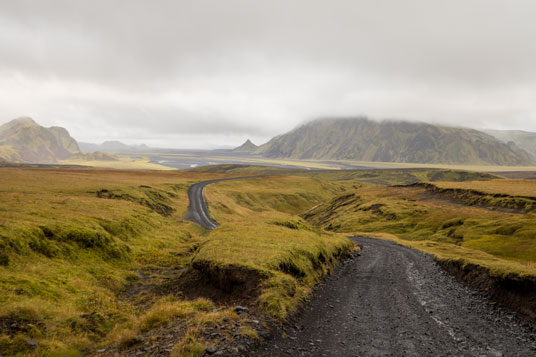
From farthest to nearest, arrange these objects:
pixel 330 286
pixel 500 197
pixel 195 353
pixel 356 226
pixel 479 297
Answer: pixel 356 226 → pixel 500 197 → pixel 330 286 → pixel 479 297 → pixel 195 353

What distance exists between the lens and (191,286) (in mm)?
21047

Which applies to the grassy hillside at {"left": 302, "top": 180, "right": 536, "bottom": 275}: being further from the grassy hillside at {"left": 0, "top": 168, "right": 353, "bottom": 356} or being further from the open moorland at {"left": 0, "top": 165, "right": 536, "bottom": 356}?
the grassy hillside at {"left": 0, "top": 168, "right": 353, "bottom": 356}

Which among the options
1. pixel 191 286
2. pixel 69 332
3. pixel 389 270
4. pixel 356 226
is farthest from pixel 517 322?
pixel 356 226

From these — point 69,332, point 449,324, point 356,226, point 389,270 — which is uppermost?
point 69,332

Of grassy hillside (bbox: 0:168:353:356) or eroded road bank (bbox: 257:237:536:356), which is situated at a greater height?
grassy hillside (bbox: 0:168:353:356)

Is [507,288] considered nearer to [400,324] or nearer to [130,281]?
[400,324]

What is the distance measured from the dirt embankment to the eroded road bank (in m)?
0.73

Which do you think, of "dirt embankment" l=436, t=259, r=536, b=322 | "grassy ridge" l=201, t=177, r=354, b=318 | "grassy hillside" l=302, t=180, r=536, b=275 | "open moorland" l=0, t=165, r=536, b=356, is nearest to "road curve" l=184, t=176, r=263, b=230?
"open moorland" l=0, t=165, r=536, b=356

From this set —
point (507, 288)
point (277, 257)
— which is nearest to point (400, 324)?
point (277, 257)

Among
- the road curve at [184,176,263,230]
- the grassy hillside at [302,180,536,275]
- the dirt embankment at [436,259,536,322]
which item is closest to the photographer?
the dirt embankment at [436,259,536,322]

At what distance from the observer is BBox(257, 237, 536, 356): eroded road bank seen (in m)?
14.2

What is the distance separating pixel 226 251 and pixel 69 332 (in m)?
12.3

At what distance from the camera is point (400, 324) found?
17.3m

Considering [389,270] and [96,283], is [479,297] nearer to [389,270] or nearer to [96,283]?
[389,270]
